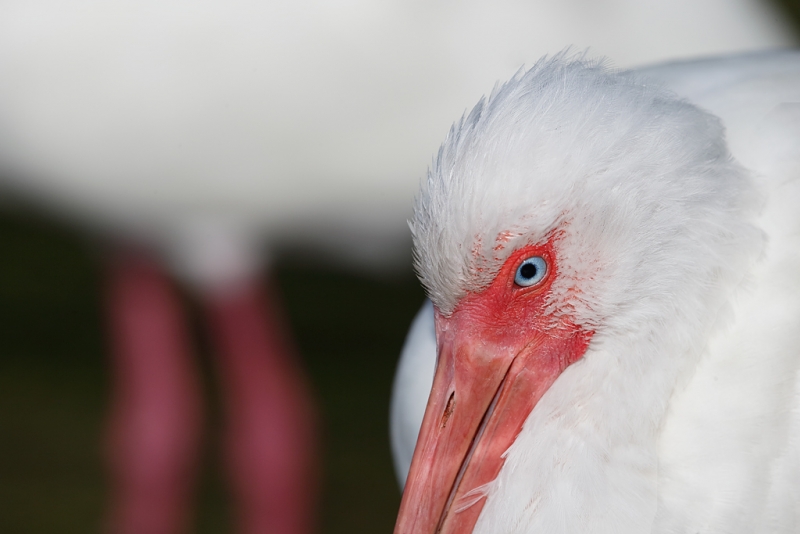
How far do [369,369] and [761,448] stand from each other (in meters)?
3.50

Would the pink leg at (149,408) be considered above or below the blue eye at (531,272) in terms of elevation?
below

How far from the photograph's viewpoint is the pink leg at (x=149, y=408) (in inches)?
158

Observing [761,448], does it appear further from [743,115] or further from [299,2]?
[299,2]

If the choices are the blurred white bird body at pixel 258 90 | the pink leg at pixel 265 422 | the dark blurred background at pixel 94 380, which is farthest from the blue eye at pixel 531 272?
the pink leg at pixel 265 422

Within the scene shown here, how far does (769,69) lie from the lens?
226 cm

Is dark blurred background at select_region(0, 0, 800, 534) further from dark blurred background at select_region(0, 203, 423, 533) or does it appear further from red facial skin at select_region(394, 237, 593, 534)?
red facial skin at select_region(394, 237, 593, 534)

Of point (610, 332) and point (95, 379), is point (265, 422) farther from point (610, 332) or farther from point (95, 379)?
point (610, 332)

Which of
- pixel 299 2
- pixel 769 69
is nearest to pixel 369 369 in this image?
pixel 299 2

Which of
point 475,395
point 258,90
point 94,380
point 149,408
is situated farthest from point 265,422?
point 475,395

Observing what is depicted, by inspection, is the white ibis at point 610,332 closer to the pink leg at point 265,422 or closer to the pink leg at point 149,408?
the pink leg at point 265,422

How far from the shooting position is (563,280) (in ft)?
5.83

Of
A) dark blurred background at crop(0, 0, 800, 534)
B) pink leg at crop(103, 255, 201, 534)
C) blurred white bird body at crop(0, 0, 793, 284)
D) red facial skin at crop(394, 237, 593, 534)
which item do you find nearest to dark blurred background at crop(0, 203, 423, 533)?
dark blurred background at crop(0, 0, 800, 534)

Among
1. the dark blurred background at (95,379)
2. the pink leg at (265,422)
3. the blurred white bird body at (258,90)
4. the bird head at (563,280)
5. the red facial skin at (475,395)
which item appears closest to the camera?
the bird head at (563,280)

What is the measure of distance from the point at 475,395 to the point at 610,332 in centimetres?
26
